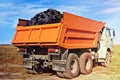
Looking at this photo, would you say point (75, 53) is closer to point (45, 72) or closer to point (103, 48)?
point (45, 72)

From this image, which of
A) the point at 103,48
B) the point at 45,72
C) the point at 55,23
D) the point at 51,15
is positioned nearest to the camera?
the point at 55,23

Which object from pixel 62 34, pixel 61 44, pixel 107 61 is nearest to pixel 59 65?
pixel 61 44

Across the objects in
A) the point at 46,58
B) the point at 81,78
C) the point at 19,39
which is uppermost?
the point at 19,39

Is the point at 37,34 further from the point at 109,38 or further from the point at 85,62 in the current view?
the point at 109,38

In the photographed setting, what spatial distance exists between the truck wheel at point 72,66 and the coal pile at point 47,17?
1.88m

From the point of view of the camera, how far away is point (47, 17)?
43.1 feet

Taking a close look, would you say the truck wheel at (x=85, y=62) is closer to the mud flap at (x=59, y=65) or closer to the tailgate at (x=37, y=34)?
the mud flap at (x=59, y=65)

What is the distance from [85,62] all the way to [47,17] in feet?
10.7

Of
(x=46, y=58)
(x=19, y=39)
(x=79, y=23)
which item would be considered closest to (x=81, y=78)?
(x=46, y=58)

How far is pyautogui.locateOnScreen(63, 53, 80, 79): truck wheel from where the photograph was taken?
12386mm

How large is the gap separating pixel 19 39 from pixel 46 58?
77.0 inches

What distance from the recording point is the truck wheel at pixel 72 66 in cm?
1239

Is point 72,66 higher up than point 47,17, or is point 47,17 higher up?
point 47,17

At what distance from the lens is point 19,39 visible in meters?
13.7
